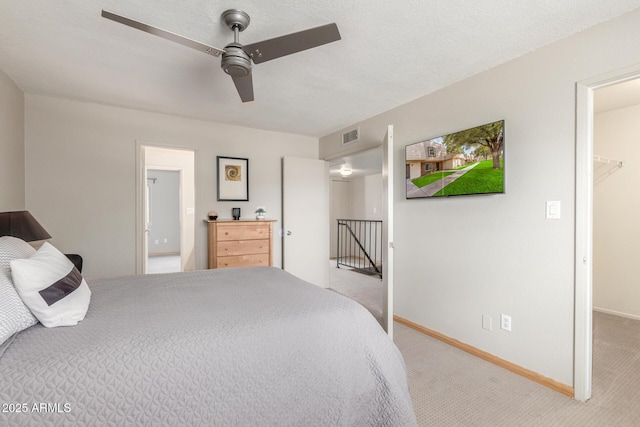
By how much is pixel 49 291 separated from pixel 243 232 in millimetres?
2542

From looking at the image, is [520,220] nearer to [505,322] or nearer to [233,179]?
[505,322]

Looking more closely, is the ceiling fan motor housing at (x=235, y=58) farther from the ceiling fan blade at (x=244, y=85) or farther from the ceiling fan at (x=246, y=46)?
the ceiling fan blade at (x=244, y=85)

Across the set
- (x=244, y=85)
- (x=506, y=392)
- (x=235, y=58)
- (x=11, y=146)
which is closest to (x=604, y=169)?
(x=506, y=392)

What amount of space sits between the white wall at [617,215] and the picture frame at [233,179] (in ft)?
14.5

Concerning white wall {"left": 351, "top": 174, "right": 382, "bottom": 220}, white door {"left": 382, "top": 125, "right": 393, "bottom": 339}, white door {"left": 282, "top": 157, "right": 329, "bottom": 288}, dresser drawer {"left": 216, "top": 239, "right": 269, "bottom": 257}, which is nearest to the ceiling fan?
white door {"left": 382, "top": 125, "right": 393, "bottom": 339}

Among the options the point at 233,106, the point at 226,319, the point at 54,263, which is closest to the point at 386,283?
the point at 226,319

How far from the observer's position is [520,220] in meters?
2.22

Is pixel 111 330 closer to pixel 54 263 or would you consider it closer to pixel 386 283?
pixel 54 263

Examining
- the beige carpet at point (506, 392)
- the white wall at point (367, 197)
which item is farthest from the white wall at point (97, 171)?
the white wall at point (367, 197)

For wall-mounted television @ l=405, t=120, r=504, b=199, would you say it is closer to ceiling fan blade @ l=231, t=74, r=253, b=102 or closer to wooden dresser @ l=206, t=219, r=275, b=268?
ceiling fan blade @ l=231, t=74, r=253, b=102

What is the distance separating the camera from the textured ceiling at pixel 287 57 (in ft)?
5.49

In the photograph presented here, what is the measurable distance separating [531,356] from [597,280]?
7.56 ft

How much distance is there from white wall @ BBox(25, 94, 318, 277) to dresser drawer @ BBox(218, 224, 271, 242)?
0.43 meters

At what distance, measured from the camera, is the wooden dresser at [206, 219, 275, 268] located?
359cm
